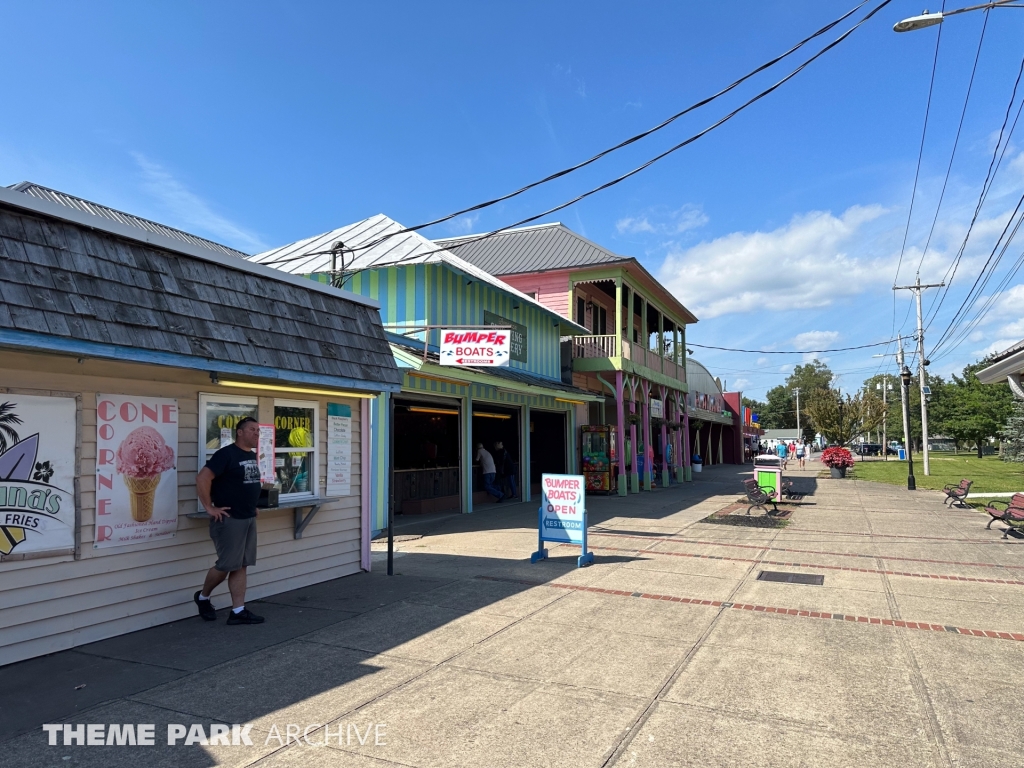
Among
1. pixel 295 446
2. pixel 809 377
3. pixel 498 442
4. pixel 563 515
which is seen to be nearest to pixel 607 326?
pixel 498 442

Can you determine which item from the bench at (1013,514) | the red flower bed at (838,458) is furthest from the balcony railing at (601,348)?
the red flower bed at (838,458)

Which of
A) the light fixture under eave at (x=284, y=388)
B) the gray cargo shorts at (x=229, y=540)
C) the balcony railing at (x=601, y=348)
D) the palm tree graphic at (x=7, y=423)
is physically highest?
the balcony railing at (x=601, y=348)

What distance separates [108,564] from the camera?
5.67 m

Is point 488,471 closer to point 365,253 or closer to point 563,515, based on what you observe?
point 365,253

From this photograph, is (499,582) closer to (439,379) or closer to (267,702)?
(267,702)

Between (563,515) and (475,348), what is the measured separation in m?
3.54

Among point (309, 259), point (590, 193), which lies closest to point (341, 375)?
point (590, 193)

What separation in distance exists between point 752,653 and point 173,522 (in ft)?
17.1

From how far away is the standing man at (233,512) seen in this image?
6055mm

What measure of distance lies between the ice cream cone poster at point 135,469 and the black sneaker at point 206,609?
0.67 m

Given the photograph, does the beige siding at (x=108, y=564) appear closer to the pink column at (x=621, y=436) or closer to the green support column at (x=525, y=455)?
the green support column at (x=525, y=455)

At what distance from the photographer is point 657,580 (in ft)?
27.7

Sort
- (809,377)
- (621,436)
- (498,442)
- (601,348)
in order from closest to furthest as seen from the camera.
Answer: (498,442) → (621,436) → (601,348) → (809,377)

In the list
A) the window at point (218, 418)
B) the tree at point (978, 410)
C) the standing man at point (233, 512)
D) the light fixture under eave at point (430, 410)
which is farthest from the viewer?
the tree at point (978, 410)
